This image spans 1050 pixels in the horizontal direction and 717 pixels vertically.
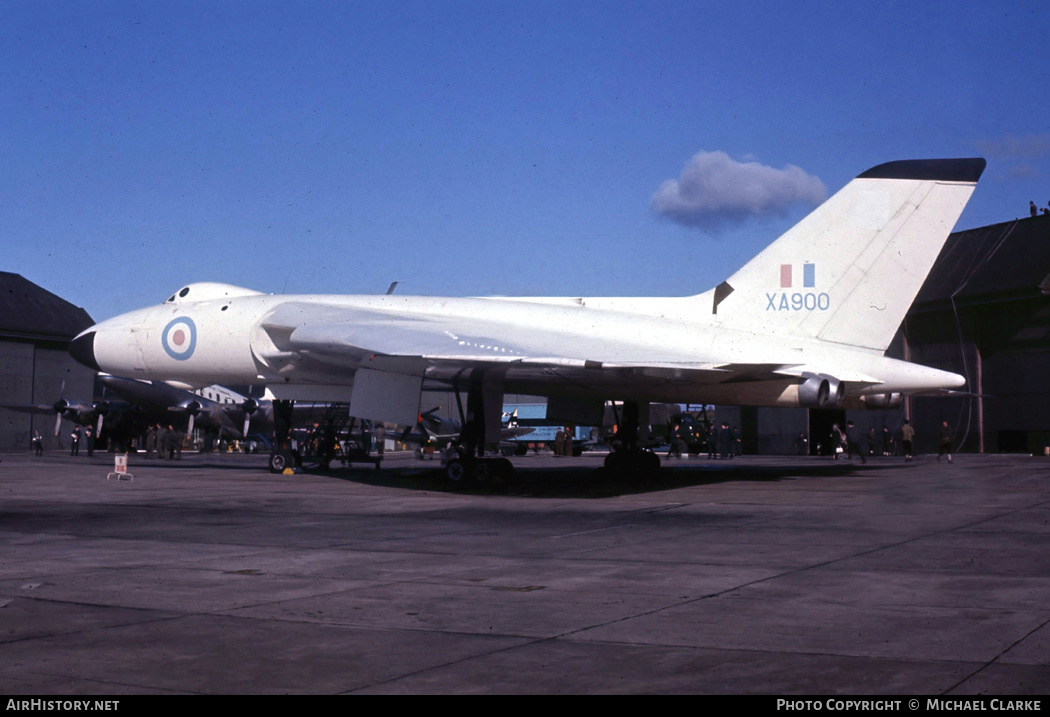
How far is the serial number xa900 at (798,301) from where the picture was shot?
1767cm

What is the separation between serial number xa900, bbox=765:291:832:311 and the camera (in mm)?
17672

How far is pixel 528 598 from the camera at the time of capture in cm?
647

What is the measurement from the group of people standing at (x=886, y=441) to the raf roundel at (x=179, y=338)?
57.8ft

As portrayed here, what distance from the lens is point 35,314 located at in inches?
2253

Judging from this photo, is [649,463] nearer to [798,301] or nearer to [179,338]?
[798,301]

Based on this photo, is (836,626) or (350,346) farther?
(350,346)

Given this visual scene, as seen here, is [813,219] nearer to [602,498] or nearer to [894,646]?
[602,498]

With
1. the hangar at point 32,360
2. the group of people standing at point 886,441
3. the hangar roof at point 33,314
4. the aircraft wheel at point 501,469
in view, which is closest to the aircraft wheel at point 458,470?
the aircraft wheel at point 501,469

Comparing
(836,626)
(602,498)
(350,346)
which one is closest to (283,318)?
(350,346)

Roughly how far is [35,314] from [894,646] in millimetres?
60789

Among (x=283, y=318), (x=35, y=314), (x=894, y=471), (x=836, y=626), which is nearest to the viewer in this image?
(x=836, y=626)

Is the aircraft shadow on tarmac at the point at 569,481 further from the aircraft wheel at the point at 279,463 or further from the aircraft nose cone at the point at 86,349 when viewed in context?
the aircraft nose cone at the point at 86,349

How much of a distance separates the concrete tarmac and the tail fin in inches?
193

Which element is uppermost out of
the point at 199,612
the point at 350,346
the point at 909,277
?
the point at 909,277
